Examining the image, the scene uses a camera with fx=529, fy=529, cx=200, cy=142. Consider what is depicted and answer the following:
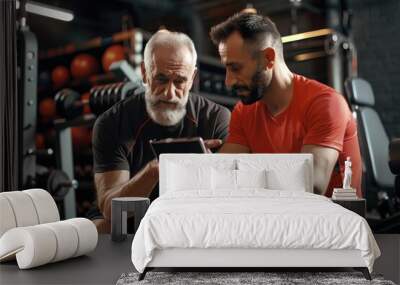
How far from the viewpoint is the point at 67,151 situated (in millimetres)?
4941

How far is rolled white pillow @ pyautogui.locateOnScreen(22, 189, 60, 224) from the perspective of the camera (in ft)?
12.7

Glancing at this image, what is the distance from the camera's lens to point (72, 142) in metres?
4.92

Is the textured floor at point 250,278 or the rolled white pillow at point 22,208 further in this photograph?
the rolled white pillow at point 22,208

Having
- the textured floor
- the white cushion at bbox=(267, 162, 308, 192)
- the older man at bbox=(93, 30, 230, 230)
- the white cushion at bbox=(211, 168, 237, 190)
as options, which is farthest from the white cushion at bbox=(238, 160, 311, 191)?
the textured floor

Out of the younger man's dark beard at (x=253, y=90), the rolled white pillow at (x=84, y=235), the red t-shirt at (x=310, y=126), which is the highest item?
the younger man's dark beard at (x=253, y=90)

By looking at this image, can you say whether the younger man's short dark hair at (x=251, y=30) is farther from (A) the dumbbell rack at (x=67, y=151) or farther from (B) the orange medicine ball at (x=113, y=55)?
(A) the dumbbell rack at (x=67, y=151)

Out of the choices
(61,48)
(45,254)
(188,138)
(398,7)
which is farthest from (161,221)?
(398,7)

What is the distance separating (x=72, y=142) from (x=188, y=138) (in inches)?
43.2

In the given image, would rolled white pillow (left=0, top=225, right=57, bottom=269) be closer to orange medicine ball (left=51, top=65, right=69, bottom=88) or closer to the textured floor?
the textured floor

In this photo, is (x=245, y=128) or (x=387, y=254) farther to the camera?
(x=245, y=128)

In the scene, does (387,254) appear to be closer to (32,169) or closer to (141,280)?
(141,280)

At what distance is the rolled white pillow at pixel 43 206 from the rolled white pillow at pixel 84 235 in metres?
0.21

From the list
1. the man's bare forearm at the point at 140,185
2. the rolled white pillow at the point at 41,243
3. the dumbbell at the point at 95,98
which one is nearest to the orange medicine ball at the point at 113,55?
the dumbbell at the point at 95,98

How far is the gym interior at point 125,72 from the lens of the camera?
463cm
